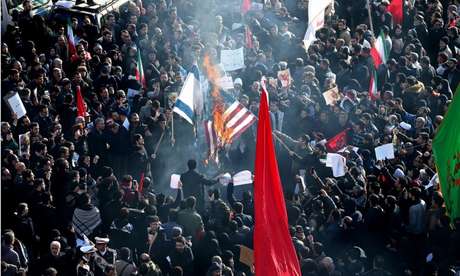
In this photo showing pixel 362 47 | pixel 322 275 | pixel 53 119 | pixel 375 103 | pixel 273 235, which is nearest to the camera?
pixel 273 235

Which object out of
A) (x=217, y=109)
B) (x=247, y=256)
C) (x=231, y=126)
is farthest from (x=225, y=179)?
(x=247, y=256)

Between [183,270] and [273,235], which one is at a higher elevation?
[273,235]

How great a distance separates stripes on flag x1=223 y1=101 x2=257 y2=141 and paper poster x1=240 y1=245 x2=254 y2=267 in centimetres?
350

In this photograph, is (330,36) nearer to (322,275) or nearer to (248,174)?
(248,174)

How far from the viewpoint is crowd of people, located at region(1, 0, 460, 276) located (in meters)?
14.9

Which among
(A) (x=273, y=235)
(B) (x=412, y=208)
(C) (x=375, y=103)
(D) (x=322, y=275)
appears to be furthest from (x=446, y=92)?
(A) (x=273, y=235)

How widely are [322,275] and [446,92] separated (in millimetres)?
7583

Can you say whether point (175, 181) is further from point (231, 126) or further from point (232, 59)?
point (232, 59)

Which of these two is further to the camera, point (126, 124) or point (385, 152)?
point (126, 124)

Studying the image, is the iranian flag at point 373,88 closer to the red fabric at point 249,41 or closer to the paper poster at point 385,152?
the red fabric at point 249,41

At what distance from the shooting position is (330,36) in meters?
23.3

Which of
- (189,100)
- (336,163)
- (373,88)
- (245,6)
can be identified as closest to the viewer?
(336,163)

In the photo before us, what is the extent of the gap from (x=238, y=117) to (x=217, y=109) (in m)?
0.50

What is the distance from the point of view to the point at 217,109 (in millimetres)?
18297
